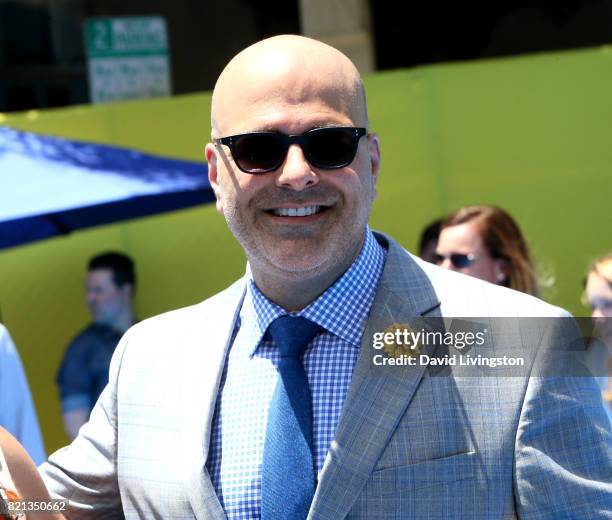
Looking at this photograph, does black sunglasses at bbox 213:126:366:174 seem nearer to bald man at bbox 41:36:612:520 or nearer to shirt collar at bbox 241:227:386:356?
bald man at bbox 41:36:612:520

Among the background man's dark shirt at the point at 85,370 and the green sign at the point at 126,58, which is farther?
the green sign at the point at 126,58

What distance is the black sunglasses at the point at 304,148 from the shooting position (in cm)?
219

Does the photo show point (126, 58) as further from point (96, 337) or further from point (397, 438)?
point (397, 438)

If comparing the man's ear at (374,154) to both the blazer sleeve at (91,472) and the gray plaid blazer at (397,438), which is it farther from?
the blazer sleeve at (91,472)

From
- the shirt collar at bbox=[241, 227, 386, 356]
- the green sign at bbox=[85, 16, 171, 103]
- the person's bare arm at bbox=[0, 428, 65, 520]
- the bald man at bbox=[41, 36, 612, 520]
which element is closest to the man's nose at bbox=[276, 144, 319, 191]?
the bald man at bbox=[41, 36, 612, 520]

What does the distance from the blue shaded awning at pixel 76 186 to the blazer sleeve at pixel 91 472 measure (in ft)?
10.3

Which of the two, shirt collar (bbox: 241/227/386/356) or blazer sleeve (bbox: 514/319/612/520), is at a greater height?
shirt collar (bbox: 241/227/386/356)

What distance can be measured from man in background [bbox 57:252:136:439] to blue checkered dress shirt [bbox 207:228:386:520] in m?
3.78

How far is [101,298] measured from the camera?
256 inches

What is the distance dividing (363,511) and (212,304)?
655mm

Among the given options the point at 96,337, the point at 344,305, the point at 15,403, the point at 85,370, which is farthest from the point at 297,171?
the point at 96,337

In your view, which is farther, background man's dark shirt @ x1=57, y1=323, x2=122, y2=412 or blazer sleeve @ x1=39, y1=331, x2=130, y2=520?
background man's dark shirt @ x1=57, y1=323, x2=122, y2=412

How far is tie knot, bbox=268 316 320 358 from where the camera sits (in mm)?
2271

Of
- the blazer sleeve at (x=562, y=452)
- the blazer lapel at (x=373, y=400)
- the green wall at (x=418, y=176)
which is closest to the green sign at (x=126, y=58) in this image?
the green wall at (x=418, y=176)
